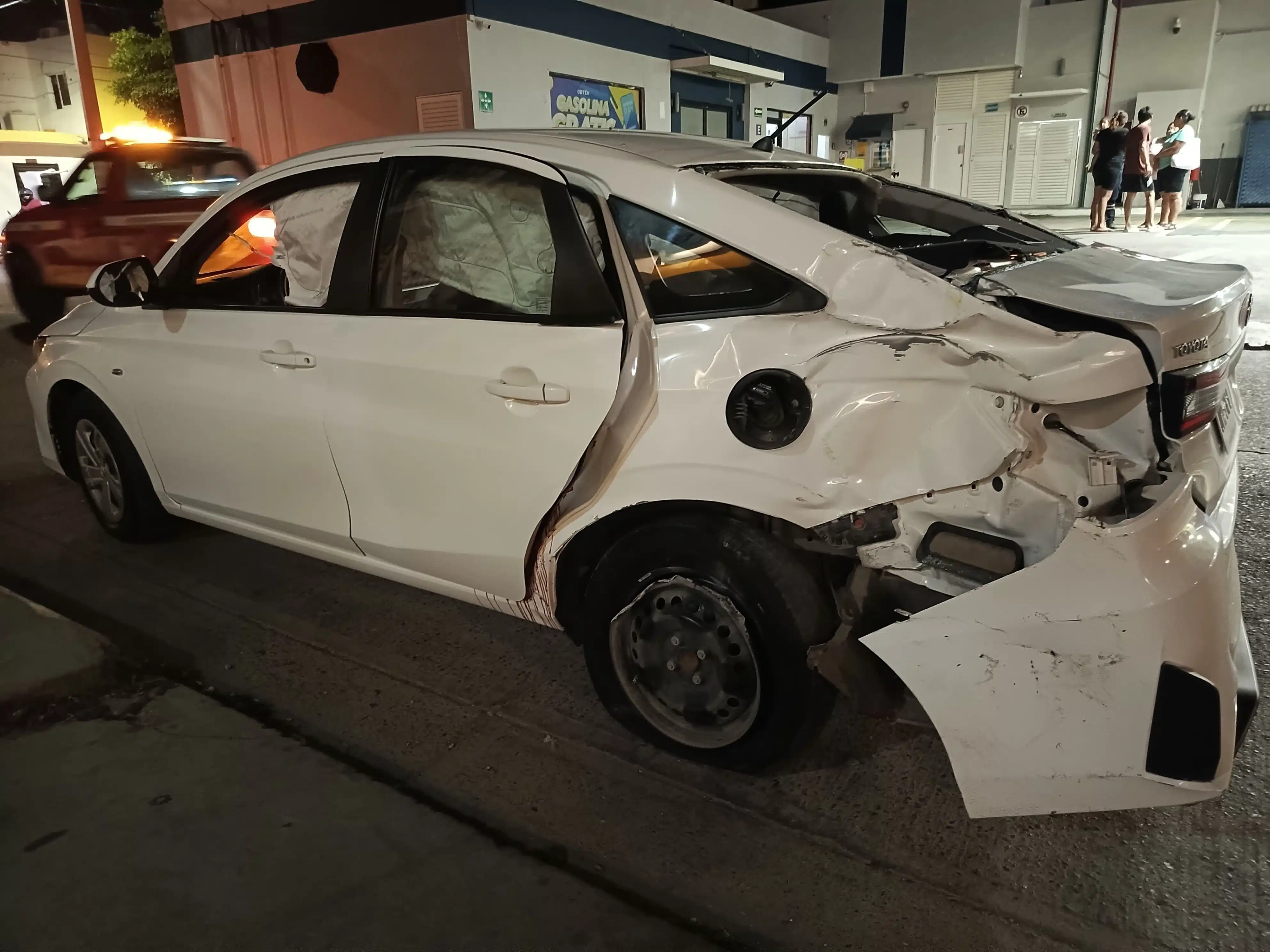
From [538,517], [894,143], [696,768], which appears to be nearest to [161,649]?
[538,517]

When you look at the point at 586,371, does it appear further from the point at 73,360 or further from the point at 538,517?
the point at 73,360

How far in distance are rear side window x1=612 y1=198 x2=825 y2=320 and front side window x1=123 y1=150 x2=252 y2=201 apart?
7.73 meters

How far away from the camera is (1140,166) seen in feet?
48.3

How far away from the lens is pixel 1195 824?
2336mm

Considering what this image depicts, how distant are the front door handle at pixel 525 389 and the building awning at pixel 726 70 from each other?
49.9 ft

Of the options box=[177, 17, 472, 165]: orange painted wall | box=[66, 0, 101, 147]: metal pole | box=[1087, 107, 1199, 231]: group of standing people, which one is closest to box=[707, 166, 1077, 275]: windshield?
box=[177, 17, 472, 165]: orange painted wall

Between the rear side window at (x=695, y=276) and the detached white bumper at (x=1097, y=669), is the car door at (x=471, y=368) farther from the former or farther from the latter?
the detached white bumper at (x=1097, y=669)

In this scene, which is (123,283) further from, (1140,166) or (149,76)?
(149,76)

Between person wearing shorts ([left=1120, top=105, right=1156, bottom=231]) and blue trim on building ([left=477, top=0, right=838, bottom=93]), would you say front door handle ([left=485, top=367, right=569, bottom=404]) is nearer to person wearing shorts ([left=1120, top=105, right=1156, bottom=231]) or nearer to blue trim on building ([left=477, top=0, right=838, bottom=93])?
blue trim on building ([left=477, top=0, right=838, bottom=93])

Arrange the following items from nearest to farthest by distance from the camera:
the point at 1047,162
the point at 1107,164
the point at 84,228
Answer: the point at 84,228, the point at 1107,164, the point at 1047,162

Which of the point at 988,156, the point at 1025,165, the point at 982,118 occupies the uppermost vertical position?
the point at 982,118

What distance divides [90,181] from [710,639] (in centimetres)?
949

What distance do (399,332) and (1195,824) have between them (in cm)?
262

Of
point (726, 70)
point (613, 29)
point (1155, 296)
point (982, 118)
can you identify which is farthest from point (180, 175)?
point (982, 118)
